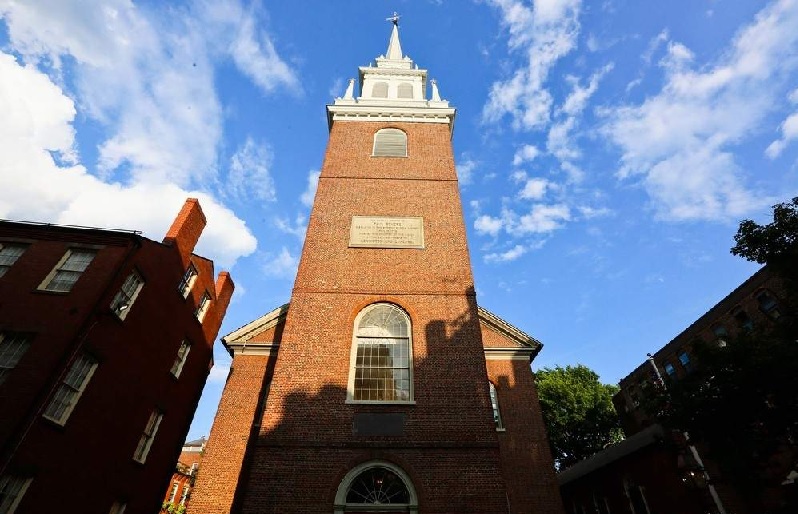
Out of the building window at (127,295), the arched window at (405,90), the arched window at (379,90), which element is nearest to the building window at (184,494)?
the building window at (127,295)

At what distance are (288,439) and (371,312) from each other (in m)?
4.02

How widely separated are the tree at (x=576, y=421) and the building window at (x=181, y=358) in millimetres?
28034

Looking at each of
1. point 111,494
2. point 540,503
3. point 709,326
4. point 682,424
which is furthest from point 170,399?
point 709,326

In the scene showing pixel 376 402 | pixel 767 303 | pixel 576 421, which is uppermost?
pixel 767 303

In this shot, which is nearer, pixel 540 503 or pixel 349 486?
pixel 349 486

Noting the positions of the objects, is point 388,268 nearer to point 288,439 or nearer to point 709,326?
point 288,439

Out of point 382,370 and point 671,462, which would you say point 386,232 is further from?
point 671,462

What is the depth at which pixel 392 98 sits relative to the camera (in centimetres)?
2042

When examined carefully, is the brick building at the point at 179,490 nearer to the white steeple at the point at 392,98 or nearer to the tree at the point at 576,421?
the white steeple at the point at 392,98

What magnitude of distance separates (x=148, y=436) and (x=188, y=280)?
615 cm

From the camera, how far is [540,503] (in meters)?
13.5

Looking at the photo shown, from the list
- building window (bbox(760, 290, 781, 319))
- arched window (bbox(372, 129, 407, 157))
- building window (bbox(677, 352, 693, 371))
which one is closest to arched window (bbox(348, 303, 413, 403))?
arched window (bbox(372, 129, 407, 157))

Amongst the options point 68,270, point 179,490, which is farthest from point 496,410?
point 179,490

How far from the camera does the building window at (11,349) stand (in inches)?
445
